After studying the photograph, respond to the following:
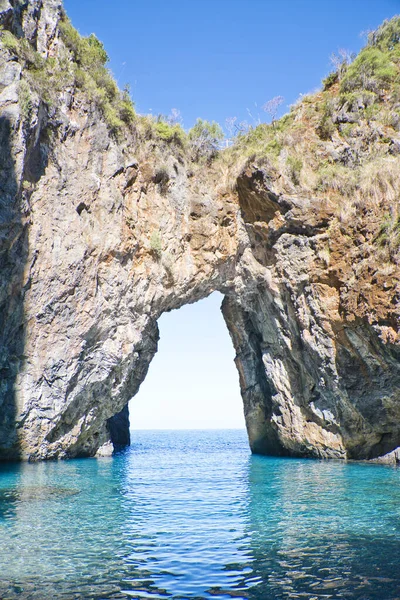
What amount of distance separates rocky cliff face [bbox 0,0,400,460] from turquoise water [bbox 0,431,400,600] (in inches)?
181

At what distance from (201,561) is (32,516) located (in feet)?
15.3

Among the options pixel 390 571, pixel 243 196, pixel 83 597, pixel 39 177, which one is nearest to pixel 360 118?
pixel 243 196

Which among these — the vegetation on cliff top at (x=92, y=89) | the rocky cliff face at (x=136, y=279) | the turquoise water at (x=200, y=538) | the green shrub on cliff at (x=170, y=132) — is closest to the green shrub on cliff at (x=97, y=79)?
the vegetation on cliff top at (x=92, y=89)

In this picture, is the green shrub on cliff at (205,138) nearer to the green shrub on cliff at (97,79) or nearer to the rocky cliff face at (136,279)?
the rocky cliff face at (136,279)

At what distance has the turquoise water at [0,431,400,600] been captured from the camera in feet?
20.6

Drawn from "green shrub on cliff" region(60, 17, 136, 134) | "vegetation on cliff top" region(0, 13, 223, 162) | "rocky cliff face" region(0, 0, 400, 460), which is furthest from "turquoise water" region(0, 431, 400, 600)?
"green shrub on cliff" region(60, 17, 136, 134)

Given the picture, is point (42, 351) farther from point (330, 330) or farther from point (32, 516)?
point (330, 330)

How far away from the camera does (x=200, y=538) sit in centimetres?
874

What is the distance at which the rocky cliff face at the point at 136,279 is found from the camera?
1802 cm

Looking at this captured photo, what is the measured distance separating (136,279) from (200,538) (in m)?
13.9

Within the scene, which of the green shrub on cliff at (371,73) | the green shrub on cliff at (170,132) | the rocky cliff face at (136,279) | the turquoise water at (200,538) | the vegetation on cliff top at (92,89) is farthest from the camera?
the green shrub on cliff at (170,132)

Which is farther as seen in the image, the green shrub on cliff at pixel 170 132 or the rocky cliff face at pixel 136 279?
the green shrub on cliff at pixel 170 132

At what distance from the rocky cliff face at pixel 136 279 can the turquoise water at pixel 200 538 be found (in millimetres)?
4589

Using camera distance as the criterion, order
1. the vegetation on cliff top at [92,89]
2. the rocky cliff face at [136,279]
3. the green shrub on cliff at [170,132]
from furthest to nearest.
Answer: the green shrub on cliff at [170,132], the rocky cliff face at [136,279], the vegetation on cliff top at [92,89]
